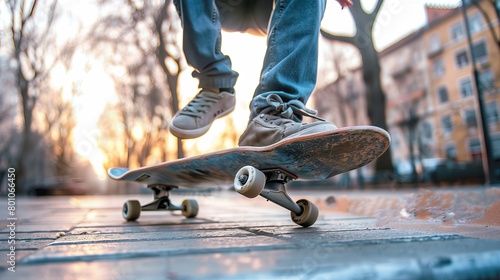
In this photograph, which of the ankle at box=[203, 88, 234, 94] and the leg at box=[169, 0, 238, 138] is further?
the ankle at box=[203, 88, 234, 94]

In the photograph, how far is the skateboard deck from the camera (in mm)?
1016

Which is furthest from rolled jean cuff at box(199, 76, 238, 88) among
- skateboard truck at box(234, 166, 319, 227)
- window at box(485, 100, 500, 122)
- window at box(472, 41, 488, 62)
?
window at box(472, 41, 488, 62)

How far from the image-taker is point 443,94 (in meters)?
27.3

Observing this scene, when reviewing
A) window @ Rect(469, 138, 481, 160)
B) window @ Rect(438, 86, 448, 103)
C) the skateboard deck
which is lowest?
the skateboard deck

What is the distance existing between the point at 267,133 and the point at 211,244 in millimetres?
A: 498

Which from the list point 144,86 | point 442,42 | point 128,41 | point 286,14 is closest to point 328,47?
point 144,86

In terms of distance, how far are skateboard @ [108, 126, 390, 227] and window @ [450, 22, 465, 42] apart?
92.9ft

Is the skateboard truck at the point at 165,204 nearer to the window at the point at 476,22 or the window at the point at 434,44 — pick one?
the window at the point at 476,22

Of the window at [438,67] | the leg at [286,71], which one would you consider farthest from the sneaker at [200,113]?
the window at [438,67]

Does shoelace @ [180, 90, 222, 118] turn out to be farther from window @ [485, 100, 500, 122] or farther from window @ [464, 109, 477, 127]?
window @ [464, 109, 477, 127]

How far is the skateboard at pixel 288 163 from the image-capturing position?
3.37 feet

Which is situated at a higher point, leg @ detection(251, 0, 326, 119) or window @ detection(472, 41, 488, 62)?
window @ detection(472, 41, 488, 62)

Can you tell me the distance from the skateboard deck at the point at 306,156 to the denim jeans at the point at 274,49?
19cm

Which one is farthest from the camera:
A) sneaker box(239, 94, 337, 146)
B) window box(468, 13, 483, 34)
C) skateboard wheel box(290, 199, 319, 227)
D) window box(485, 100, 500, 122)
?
window box(468, 13, 483, 34)
